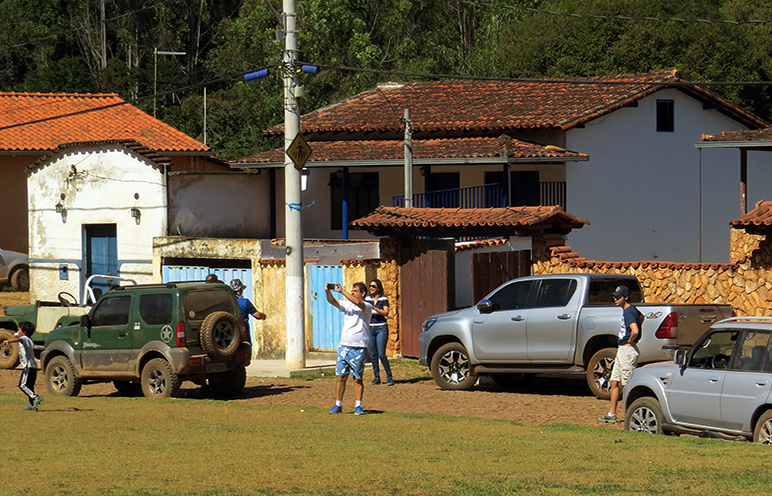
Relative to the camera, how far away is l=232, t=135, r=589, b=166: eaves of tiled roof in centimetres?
2884

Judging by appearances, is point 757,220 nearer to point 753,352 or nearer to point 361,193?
point 753,352

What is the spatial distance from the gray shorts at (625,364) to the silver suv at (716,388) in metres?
1.05

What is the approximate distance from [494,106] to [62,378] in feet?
67.1

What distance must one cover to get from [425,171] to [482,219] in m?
12.8

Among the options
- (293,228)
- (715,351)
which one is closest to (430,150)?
(293,228)

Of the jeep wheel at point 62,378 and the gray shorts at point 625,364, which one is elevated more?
the gray shorts at point 625,364

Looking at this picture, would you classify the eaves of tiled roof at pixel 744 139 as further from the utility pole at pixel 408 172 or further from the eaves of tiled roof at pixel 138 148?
the eaves of tiled roof at pixel 138 148

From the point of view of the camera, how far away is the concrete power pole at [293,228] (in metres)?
18.5

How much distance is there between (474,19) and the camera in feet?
188

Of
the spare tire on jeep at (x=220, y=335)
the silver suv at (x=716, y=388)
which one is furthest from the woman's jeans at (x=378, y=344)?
the silver suv at (x=716, y=388)

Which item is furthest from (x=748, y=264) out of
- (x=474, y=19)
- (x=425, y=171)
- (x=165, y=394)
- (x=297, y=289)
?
(x=474, y=19)

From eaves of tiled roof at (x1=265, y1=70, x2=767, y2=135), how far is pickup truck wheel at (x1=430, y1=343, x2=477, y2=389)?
15317 mm

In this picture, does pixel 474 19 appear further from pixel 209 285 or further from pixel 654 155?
pixel 209 285

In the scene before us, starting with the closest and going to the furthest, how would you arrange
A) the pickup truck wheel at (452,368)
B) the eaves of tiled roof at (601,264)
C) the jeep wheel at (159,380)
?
the jeep wheel at (159,380) → the pickup truck wheel at (452,368) → the eaves of tiled roof at (601,264)
